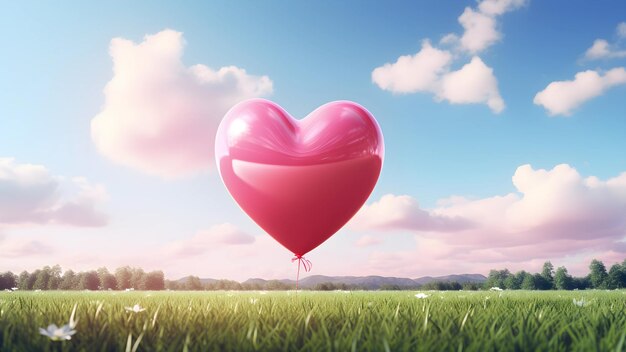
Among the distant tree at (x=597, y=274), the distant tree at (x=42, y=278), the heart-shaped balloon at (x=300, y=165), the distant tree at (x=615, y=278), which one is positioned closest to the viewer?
the heart-shaped balloon at (x=300, y=165)

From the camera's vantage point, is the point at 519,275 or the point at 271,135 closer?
the point at 271,135

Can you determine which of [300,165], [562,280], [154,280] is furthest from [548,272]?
[300,165]

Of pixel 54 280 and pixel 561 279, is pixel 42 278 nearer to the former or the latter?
pixel 54 280

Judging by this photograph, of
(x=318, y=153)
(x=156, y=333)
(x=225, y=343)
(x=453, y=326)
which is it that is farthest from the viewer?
(x=318, y=153)

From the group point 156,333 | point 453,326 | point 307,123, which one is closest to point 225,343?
point 156,333

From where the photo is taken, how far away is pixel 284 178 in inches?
282

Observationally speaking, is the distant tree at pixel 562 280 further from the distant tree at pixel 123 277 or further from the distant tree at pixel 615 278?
the distant tree at pixel 123 277

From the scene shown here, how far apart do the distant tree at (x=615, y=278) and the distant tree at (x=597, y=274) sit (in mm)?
519

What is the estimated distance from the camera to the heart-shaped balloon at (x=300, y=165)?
7.16 metres

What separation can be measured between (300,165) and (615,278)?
64196mm

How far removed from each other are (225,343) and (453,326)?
149cm

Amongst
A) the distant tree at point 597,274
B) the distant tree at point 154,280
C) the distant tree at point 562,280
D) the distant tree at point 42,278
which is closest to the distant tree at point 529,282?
the distant tree at point 562,280

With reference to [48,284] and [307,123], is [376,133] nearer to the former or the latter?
[307,123]

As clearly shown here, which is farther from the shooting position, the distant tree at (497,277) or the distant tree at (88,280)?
the distant tree at (497,277)
